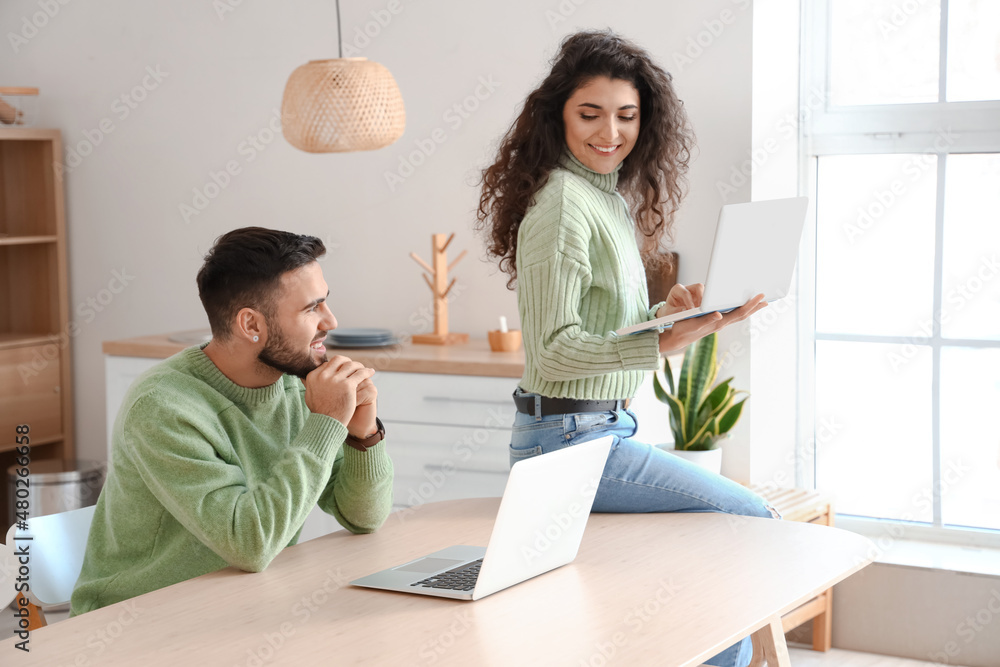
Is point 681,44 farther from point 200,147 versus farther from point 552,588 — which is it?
point 552,588

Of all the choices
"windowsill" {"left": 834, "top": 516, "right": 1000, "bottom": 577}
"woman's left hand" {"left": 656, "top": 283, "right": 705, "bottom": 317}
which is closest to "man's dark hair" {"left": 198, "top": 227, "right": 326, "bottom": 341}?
"woman's left hand" {"left": 656, "top": 283, "right": 705, "bottom": 317}

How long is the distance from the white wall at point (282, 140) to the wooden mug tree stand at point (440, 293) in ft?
0.46

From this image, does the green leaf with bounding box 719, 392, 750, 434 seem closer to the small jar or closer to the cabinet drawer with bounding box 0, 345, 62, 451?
the cabinet drawer with bounding box 0, 345, 62, 451

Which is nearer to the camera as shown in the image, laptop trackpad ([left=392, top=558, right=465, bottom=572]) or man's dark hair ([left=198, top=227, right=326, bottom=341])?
laptop trackpad ([left=392, top=558, right=465, bottom=572])

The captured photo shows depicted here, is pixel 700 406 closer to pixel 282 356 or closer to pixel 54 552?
pixel 282 356

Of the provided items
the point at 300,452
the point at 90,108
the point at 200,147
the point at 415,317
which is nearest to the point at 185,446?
the point at 300,452

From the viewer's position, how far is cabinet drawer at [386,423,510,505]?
10.1ft

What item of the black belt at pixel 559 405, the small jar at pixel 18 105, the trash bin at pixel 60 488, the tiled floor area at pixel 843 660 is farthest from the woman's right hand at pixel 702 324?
the small jar at pixel 18 105

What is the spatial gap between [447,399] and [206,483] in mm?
1567

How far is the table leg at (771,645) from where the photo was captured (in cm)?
161

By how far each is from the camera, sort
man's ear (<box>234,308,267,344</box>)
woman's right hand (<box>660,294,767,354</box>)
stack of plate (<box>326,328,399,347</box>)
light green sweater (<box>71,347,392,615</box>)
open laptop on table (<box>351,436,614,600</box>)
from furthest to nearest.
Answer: stack of plate (<box>326,328,399,347</box>)
woman's right hand (<box>660,294,767,354</box>)
man's ear (<box>234,308,267,344</box>)
light green sweater (<box>71,347,392,615</box>)
open laptop on table (<box>351,436,614,600</box>)

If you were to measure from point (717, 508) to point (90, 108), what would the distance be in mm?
3120

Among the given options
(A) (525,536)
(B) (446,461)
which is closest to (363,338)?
(B) (446,461)

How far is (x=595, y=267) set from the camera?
2092mm
